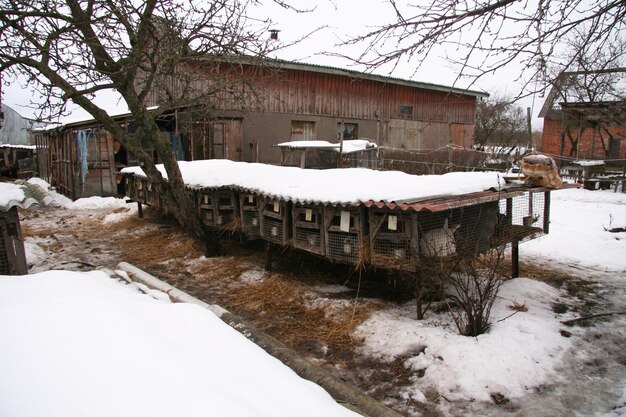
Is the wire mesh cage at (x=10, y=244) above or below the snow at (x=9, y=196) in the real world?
below

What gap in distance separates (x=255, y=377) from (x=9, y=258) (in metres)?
4.88

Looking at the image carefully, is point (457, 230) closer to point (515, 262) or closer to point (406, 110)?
point (515, 262)

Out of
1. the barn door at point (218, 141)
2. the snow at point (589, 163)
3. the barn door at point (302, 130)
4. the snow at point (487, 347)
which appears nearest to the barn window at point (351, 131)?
the barn door at point (302, 130)

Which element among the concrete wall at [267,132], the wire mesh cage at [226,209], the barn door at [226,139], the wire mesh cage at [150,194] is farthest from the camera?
the concrete wall at [267,132]

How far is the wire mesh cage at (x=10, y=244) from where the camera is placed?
16.8 feet

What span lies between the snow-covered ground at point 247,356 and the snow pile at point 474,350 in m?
0.01

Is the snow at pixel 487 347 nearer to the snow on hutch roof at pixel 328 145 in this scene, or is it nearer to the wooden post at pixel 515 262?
the wooden post at pixel 515 262

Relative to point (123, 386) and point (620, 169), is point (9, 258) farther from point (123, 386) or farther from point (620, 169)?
point (620, 169)

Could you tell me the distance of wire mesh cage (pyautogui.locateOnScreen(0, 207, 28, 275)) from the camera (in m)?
5.12

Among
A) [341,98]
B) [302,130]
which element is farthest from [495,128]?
[302,130]

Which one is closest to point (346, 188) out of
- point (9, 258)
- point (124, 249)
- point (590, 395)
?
point (590, 395)

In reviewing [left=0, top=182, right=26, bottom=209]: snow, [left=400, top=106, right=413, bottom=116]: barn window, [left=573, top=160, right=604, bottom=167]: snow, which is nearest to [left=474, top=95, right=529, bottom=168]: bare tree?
[left=400, top=106, right=413, bottom=116]: barn window

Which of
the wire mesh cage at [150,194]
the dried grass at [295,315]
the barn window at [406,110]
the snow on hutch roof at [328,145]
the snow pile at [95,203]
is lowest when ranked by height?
the dried grass at [295,315]

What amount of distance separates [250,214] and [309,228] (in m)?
1.54
